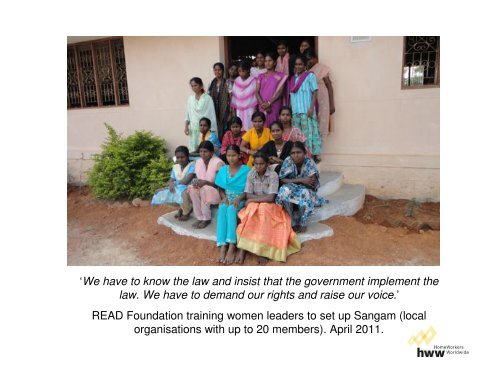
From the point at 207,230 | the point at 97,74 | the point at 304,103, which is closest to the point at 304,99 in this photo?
the point at 304,103

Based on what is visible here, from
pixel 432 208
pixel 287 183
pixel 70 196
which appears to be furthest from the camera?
pixel 70 196

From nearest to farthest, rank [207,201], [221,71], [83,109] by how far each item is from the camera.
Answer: [207,201]
[221,71]
[83,109]

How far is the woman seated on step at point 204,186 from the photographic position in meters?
3.72

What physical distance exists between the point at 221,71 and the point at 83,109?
314 centimetres

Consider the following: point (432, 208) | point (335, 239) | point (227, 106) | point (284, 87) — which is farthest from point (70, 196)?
point (432, 208)

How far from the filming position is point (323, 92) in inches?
179

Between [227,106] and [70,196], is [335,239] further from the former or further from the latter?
[70,196]

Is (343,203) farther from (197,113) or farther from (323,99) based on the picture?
(197,113)

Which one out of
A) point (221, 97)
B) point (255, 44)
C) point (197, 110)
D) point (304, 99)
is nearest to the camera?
point (304, 99)

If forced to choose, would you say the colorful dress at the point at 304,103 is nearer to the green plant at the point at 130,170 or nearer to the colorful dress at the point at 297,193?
the colorful dress at the point at 297,193

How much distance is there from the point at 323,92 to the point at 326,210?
5.37 feet

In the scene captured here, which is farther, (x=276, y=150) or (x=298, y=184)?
(x=276, y=150)
